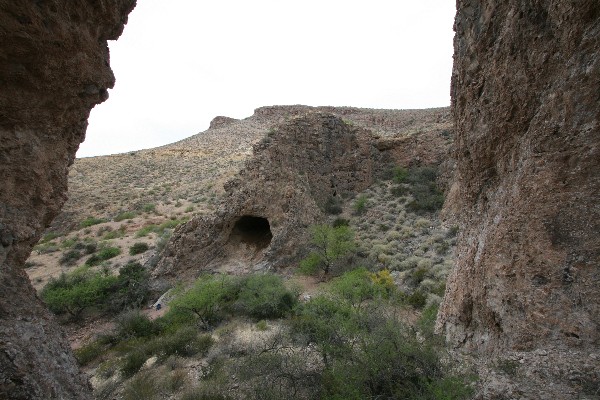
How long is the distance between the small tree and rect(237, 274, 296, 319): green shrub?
2.32m

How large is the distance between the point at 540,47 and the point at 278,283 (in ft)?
30.5

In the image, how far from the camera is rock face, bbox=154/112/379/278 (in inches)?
551

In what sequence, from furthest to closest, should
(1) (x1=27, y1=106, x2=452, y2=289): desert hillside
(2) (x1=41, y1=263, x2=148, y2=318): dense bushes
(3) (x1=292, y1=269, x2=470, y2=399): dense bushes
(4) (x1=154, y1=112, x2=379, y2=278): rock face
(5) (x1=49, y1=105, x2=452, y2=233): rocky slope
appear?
(5) (x1=49, y1=105, x2=452, y2=233): rocky slope
(1) (x1=27, y1=106, x2=452, y2=289): desert hillside
(4) (x1=154, y1=112, x2=379, y2=278): rock face
(2) (x1=41, y1=263, x2=148, y2=318): dense bushes
(3) (x1=292, y1=269, x2=470, y2=399): dense bushes

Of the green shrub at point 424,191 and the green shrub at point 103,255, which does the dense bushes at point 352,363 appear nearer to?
the green shrub at point 424,191

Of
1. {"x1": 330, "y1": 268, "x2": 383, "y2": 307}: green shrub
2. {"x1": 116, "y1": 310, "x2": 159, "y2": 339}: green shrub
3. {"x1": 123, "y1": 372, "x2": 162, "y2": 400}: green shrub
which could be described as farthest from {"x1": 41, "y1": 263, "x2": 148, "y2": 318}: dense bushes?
{"x1": 330, "y1": 268, "x2": 383, "y2": 307}: green shrub

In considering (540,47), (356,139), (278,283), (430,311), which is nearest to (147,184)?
(356,139)

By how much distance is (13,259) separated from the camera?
3836 millimetres

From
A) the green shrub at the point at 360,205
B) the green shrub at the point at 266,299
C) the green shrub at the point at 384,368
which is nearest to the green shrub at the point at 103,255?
the green shrub at the point at 266,299

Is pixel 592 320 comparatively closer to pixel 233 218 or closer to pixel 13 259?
pixel 13 259

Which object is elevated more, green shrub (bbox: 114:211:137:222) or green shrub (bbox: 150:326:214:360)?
green shrub (bbox: 114:211:137:222)

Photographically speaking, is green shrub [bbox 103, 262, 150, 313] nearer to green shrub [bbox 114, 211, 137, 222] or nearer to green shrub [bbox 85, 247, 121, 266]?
green shrub [bbox 85, 247, 121, 266]

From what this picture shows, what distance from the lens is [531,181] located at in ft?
14.6

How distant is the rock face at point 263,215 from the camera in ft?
45.9

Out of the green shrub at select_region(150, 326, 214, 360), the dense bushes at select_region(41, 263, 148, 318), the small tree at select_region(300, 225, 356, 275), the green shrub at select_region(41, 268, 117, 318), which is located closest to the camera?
the green shrub at select_region(150, 326, 214, 360)
